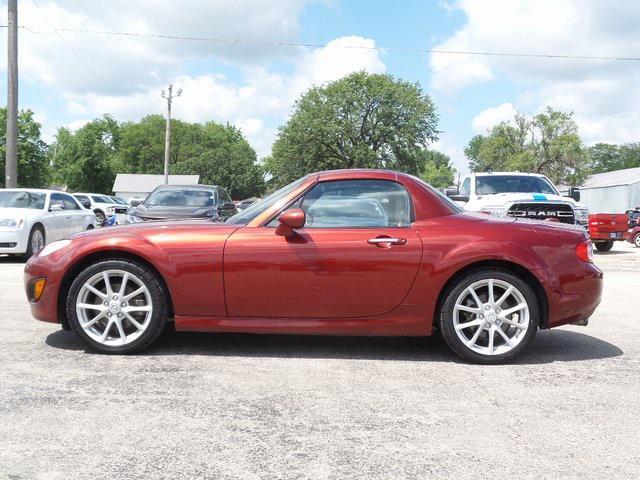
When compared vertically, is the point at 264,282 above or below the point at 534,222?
below

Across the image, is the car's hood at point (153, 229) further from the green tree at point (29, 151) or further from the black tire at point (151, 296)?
the green tree at point (29, 151)

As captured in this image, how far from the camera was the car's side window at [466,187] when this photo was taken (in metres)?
13.7

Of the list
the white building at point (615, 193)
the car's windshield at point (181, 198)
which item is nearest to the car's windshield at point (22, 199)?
the car's windshield at point (181, 198)

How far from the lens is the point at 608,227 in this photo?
695 inches

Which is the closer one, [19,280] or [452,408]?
[452,408]

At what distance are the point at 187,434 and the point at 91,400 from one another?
81cm

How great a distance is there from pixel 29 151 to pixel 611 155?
113 meters

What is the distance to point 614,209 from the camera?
59.4 metres

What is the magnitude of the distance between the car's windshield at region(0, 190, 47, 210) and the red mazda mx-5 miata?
29.5 feet

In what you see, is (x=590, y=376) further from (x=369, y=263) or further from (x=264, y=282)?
(x=264, y=282)

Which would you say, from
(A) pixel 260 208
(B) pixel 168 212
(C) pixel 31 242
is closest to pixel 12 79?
(C) pixel 31 242

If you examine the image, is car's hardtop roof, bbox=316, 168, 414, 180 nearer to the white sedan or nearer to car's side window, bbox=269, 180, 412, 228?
car's side window, bbox=269, 180, 412, 228

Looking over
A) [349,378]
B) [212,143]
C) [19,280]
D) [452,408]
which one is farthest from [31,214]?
[212,143]

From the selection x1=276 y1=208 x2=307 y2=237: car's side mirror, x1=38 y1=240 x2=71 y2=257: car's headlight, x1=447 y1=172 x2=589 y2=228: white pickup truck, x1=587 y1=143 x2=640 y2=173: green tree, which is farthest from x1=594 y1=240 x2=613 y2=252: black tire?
x1=587 y1=143 x2=640 y2=173: green tree
